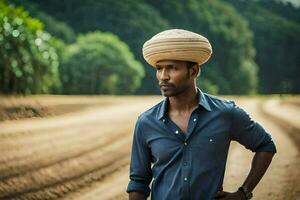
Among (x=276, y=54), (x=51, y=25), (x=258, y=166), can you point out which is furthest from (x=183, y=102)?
(x=276, y=54)

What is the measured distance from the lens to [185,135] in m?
2.87

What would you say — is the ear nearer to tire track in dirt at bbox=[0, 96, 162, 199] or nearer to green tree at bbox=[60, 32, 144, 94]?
tire track in dirt at bbox=[0, 96, 162, 199]

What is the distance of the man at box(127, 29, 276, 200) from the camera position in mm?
2844

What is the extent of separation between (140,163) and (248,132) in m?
0.61

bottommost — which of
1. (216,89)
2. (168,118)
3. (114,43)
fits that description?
(216,89)

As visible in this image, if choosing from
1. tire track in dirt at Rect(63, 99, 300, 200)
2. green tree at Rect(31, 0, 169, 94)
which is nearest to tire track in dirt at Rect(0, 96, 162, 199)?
tire track in dirt at Rect(63, 99, 300, 200)

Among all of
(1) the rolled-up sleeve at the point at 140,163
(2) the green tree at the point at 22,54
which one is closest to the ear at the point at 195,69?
(1) the rolled-up sleeve at the point at 140,163

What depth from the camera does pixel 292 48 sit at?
8344 cm

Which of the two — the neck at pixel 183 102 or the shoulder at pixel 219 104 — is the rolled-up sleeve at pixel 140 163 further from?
the shoulder at pixel 219 104

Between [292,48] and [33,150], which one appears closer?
[33,150]

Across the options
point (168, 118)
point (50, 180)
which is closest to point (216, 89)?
point (50, 180)

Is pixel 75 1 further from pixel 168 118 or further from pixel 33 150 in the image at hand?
pixel 168 118

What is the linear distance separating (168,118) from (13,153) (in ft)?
21.8

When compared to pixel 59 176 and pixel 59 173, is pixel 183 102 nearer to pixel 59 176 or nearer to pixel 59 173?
pixel 59 176
